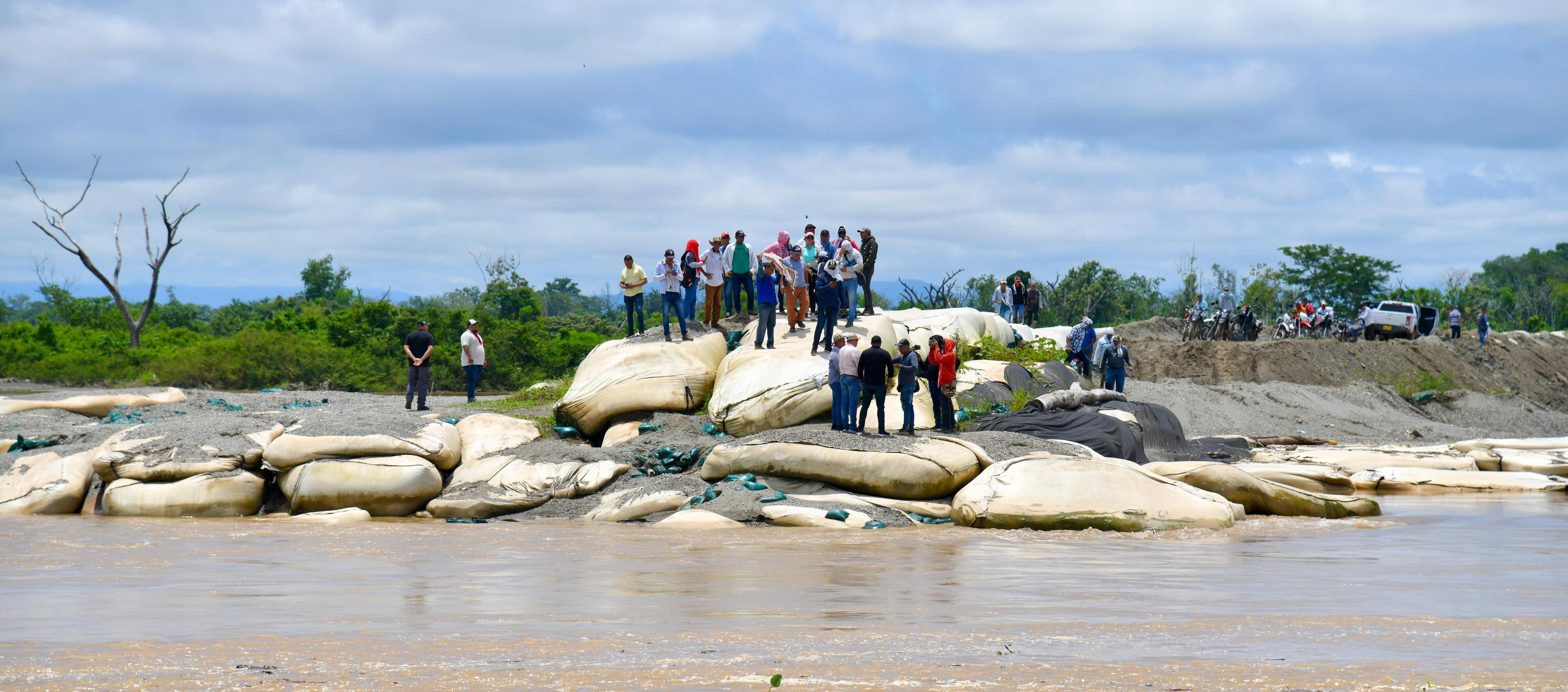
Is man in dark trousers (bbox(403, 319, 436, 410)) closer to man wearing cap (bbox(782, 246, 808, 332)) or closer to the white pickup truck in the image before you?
man wearing cap (bbox(782, 246, 808, 332))

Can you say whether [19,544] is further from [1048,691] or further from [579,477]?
[1048,691]

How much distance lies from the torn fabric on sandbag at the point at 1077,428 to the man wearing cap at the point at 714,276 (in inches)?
165

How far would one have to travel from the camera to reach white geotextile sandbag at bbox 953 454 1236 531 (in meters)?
11.0

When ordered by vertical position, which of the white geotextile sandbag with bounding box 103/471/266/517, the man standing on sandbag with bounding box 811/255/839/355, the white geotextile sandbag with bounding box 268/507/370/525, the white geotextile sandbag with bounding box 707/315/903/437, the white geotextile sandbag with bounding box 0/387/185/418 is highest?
the man standing on sandbag with bounding box 811/255/839/355

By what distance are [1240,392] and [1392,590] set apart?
16.7 meters

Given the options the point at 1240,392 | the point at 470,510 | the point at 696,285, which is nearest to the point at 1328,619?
the point at 470,510

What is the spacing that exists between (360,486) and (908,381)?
19.9 feet

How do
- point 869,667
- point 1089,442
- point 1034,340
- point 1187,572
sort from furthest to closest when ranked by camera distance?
point 1034,340, point 1089,442, point 1187,572, point 869,667

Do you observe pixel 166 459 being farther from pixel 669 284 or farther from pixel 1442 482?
pixel 1442 482

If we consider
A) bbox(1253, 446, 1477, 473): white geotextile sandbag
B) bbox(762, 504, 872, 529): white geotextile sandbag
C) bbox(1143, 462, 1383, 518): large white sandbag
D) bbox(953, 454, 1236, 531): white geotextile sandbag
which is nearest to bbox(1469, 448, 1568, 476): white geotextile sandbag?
bbox(1253, 446, 1477, 473): white geotextile sandbag

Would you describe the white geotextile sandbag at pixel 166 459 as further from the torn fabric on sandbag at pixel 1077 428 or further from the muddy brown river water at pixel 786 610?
the torn fabric on sandbag at pixel 1077 428

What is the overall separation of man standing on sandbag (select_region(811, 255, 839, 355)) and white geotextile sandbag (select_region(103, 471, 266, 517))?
6693 mm

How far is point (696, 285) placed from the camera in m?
16.8

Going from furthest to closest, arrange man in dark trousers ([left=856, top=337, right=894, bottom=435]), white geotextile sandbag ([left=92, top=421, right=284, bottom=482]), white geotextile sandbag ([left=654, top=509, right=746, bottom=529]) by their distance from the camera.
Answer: white geotextile sandbag ([left=92, top=421, right=284, bottom=482]) → man in dark trousers ([left=856, top=337, right=894, bottom=435]) → white geotextile sandbag ([left=654, top=509, right=746, bottom=529])
